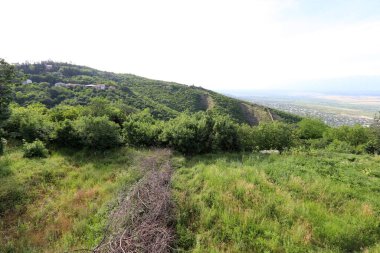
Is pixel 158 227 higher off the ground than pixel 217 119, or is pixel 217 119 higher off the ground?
pixel 217 119

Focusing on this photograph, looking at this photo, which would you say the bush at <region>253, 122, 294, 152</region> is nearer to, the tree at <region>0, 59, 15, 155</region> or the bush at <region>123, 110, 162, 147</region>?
the bush at <region>123, 110, 162, 147</region>

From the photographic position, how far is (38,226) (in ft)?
17.5

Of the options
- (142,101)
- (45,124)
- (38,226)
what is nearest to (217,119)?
(38,226)

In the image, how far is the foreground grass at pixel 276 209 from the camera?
15.0ft

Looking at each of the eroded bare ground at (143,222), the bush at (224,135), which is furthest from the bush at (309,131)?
the eroded bare ground at (143,222)

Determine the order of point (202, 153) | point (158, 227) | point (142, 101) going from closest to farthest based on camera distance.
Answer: point (158, 227)
point (202, 153)
point (142, 101)

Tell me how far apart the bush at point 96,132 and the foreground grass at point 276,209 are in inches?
191

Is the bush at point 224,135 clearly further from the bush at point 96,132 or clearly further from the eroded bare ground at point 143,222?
the bush at point 96,132

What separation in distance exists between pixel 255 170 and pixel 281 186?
117cm

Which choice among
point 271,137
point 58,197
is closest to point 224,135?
point 271,137

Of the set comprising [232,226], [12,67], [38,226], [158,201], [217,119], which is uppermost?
[12,67]

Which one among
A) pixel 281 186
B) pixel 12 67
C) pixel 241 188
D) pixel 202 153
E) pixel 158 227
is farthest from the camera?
pixel 202 153

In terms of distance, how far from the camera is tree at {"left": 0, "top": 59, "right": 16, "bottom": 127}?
23.6 ft

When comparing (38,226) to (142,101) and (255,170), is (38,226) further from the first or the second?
(142,101)
